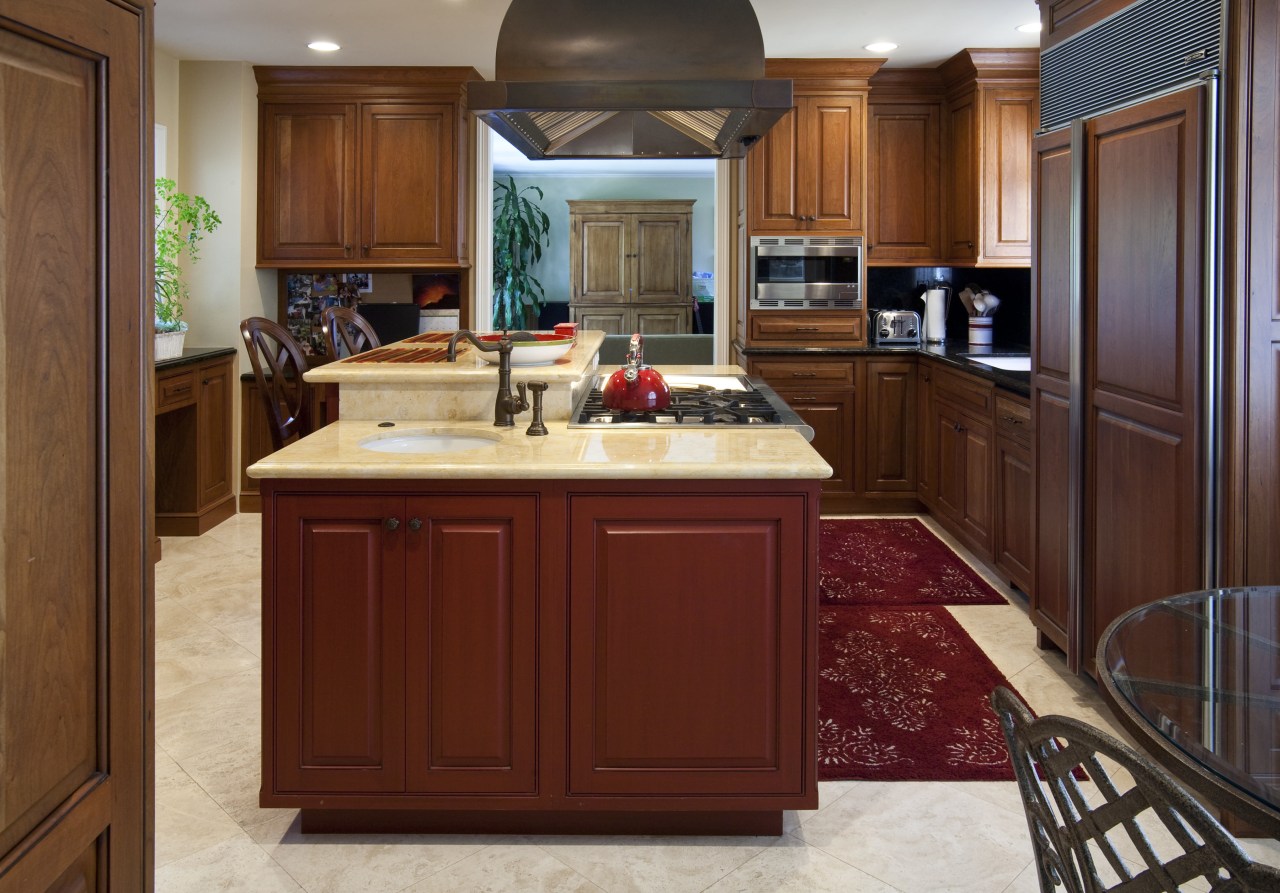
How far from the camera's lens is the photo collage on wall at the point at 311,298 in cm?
644

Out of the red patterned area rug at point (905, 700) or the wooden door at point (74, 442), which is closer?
the wooden door at point (74, 442)

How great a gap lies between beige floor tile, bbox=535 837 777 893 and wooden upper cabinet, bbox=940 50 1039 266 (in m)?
4.04

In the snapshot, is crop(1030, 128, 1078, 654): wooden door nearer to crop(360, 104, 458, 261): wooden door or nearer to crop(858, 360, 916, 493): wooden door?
crop(858, 360, 916, 493): wooden door

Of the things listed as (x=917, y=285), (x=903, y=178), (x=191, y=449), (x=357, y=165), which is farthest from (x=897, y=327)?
(x=191, y=449)

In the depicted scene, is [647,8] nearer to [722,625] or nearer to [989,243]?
[722,625]

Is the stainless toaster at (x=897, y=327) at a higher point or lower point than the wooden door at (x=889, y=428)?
higher

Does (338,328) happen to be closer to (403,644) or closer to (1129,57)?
(403,644)

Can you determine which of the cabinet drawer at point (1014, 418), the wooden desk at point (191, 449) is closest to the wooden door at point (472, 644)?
the cabinet drawer at point (1014, 418)

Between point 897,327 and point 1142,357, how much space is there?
330 centimetres

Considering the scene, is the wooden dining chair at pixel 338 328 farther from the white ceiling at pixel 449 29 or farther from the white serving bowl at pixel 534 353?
the white serving bowl at pixel 534 353

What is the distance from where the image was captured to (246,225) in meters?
5.97

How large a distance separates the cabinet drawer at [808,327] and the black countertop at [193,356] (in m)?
2.83

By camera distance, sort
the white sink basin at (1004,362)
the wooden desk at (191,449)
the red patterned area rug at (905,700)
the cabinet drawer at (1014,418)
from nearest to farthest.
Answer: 1. the red patterned area rug at (905,700)
2. the cabinet drawer at (1014,418)
3. the white sink basin at (1004,362)
4. the wooden desk at (191,449)

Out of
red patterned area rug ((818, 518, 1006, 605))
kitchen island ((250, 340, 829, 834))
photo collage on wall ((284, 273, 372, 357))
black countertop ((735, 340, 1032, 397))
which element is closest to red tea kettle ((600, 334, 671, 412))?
kitchen island ((250, 340, 829, 834))
